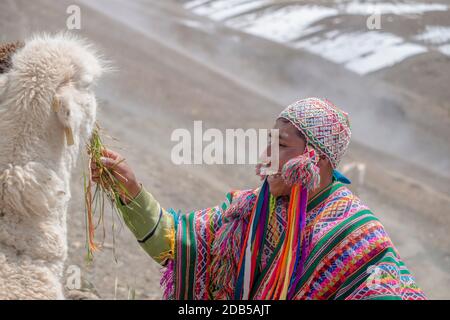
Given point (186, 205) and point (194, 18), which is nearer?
point (186, 205)

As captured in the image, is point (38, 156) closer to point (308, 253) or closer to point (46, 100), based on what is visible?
point (46, 100)

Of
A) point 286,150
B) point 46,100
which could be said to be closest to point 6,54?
point 46,100

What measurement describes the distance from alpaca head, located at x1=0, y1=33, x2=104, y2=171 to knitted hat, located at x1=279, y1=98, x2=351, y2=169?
33.4 inches

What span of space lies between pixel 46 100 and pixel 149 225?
2.37 ft

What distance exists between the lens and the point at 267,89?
58.2 ft

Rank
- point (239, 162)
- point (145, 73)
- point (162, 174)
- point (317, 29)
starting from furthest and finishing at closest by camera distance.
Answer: point (317, 29)
point (145, 73)
point (239, 162)
point (162, 174)

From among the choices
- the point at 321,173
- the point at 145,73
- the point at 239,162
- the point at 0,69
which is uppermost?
the point at 0,69

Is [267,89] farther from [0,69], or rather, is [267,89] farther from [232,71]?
[0,69]

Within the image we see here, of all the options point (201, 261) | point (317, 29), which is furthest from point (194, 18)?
point (201, 261)

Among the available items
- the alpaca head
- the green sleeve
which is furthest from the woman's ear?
the alpaca head

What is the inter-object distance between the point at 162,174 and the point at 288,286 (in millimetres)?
6461

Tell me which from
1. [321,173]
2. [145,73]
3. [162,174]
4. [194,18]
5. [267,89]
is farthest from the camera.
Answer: [194,18]

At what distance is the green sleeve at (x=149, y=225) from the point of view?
250 cm

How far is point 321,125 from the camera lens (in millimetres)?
2383
